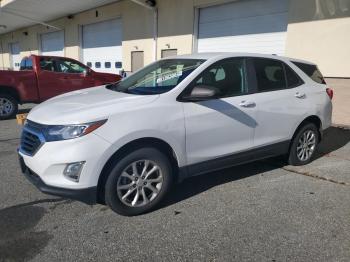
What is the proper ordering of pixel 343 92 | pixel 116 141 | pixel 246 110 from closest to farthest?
pixel 116 141 → pixel 246 110 → pixel 343 92

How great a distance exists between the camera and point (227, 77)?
14.0ft

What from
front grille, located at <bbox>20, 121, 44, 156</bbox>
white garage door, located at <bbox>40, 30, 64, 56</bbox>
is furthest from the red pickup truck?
white garage door, located at <bbox>40, 30, 64, 56</bbox>

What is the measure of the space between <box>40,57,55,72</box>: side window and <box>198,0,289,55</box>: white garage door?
194 inches

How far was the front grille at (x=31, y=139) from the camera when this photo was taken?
3.35m

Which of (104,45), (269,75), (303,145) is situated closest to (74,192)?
(269,75)

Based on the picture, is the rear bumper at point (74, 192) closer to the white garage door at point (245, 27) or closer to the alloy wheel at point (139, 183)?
the alloy wheel at point (139, 183)

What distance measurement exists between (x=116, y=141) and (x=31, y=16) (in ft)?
66.5

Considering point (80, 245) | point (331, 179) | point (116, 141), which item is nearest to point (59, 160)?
point (116, 141)

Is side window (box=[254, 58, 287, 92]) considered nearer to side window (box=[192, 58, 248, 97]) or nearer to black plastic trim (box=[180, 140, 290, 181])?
side window (box=[192, 58, 248, 97])

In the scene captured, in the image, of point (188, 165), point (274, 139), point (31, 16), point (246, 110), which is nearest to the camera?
point (188, 165)

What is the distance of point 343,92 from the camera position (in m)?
8.24

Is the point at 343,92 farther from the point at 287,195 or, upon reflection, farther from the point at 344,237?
the point at 344,237

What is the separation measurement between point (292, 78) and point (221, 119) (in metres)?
1.66

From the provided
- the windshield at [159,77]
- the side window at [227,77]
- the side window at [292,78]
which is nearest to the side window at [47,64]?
the windshield at [159,77]
